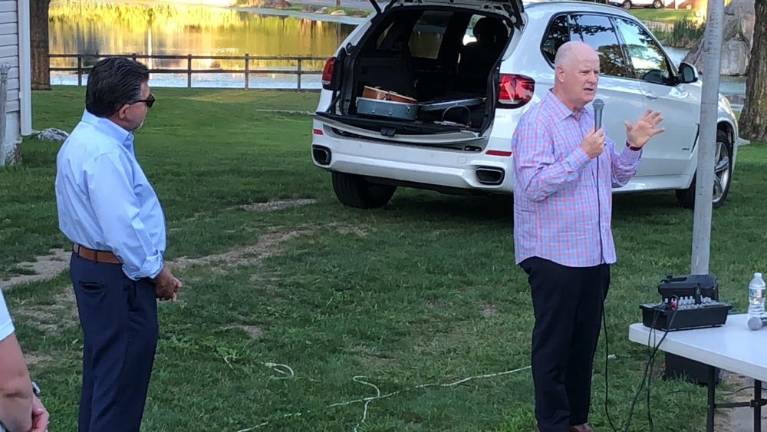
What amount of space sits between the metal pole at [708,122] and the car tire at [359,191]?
4.26 metres

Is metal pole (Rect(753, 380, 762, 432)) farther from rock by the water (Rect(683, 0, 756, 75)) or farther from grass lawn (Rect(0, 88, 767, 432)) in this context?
rock by the water (Rect(683, 0, 756, 75))

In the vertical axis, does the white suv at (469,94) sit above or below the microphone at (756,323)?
above

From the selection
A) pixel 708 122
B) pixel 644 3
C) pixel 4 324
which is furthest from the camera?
pixel 644 3

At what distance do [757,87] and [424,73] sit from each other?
31.6 feet

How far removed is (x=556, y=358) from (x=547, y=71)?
4.01 metres

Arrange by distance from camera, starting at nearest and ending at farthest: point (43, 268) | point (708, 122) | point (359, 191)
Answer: point (708, 122)
point (43, 268)
point (359, 191)

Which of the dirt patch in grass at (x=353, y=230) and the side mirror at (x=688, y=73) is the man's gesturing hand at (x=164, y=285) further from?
the side mirror at (x=688, y=73)

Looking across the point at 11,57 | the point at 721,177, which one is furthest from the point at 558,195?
the point at 11,57

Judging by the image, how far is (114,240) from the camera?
3584 millimetres

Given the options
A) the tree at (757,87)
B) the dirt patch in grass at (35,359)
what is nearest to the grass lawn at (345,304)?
the dirt patch in grass at (35,359)

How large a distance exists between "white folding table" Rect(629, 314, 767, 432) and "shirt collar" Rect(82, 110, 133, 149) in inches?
78.2

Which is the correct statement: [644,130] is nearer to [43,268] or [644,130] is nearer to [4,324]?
[4,324]

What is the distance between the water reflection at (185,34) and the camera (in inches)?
1367

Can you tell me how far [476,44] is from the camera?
9.27 meters
